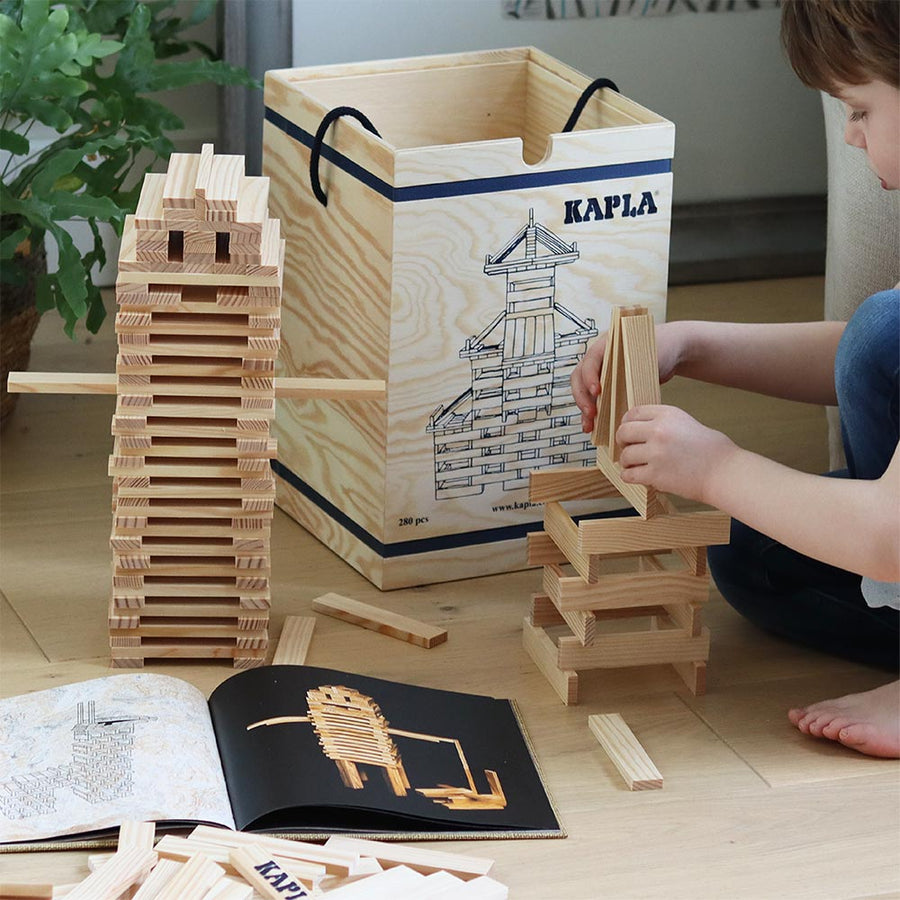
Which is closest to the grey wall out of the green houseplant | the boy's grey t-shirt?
the green houseplant

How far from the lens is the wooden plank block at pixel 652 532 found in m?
1.23

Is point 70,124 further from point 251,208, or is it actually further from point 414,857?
point 414,857

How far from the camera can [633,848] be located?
3.59ft

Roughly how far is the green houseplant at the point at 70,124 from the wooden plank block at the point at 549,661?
0.58 metres

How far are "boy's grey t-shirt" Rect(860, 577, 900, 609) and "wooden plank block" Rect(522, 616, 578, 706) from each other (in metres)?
0.26

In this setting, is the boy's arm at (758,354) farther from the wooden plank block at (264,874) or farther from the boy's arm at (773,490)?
the wooden plank block at (264,874)

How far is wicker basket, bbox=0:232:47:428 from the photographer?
→ 5.35ft

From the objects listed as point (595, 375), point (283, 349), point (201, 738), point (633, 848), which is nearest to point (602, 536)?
point (595, 375)

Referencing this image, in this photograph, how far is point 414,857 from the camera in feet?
3.43

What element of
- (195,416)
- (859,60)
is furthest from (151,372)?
(859,60)

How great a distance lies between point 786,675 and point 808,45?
0.56 metres

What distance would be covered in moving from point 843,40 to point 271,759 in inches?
27.4

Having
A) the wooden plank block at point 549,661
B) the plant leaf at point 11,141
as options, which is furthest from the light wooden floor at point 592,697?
the plant leaf at point 11,141

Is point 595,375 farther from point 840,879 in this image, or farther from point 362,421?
point 840,879
